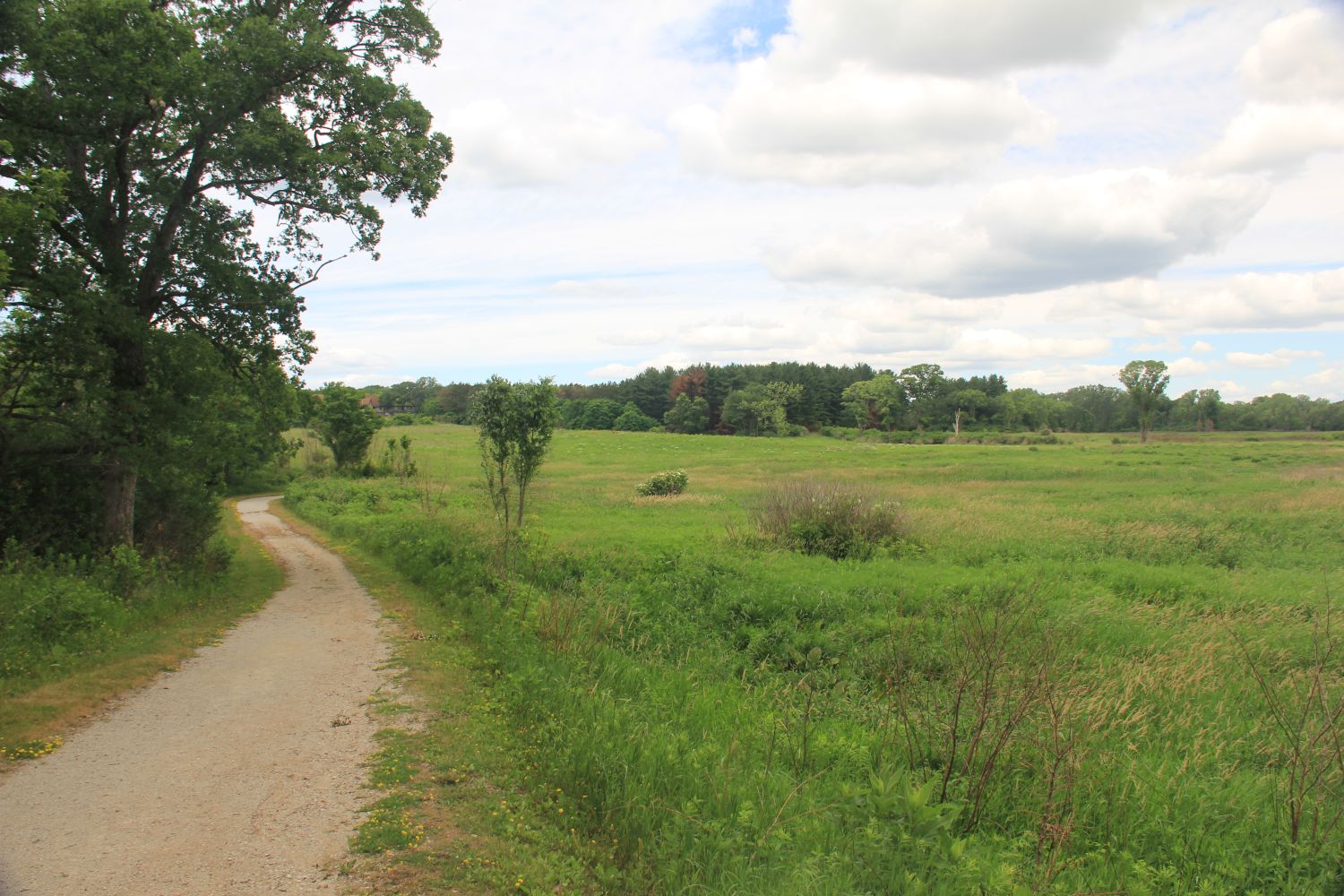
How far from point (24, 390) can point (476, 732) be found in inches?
472

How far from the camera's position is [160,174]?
45.4ft

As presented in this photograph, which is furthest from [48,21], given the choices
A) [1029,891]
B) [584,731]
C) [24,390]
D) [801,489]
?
[801,489]

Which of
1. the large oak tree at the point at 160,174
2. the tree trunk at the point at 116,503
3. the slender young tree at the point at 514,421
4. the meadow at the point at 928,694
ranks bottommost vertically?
the meadow at the point at 928,694

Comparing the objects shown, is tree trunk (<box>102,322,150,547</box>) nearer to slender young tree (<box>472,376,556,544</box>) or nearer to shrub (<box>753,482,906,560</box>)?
slender young tree (<box>472,376,556,544</box>)

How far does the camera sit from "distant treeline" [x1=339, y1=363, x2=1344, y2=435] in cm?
12331

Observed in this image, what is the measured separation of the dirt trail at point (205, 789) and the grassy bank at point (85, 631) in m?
0.43

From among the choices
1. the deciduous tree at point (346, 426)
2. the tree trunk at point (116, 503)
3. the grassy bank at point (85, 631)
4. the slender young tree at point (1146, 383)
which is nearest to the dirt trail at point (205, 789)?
the grassy bank at point (85, 631)

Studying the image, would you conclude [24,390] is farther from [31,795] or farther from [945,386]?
[945,386]

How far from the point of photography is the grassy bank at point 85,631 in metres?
7.55

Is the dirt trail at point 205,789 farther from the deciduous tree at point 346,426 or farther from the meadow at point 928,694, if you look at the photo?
the deciduous tree at point 346,426

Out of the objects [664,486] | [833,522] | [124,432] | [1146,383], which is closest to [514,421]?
[124,432]

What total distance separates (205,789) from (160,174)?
41.7 feet

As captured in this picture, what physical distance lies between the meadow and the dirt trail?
5.57 ft

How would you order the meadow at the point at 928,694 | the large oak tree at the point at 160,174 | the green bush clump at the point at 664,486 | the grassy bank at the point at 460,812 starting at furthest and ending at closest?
the green bush clump at the point at 664,486 → the large oak tree at the point at 160,174 → the meadow at the point at 928,694 → the grassy bank at the point at 460,812
